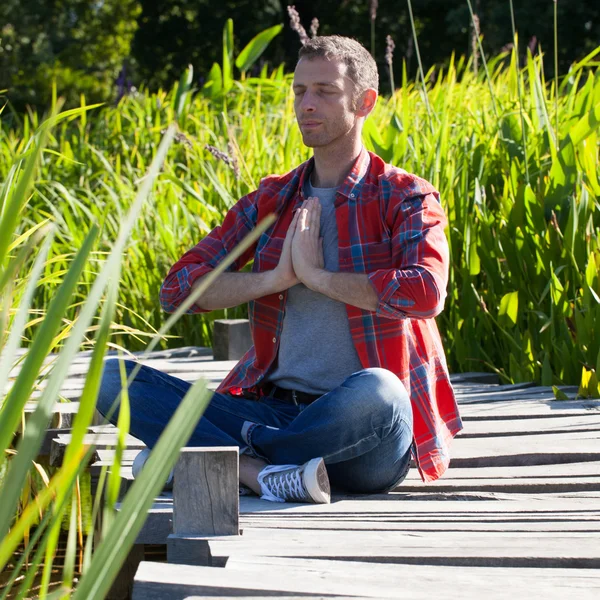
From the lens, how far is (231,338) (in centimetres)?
396

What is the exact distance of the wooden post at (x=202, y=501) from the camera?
182cm

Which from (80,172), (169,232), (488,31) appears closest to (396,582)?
Result: (169,232)

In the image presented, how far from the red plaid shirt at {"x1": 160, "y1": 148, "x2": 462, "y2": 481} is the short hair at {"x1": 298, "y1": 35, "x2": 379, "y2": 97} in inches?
6.9

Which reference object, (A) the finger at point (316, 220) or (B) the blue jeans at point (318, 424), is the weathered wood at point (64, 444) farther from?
(A) the finger at point (316, 220)

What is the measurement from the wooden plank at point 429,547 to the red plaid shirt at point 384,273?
48 centimetres

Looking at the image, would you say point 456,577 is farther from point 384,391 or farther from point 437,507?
point 384,391

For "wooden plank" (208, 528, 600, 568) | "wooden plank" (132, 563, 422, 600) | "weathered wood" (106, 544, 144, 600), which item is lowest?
"weathered wood" (106, 544, 144, 600)

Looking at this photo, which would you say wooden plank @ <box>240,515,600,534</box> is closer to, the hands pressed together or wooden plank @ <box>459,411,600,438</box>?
Answer: the hands pressed together

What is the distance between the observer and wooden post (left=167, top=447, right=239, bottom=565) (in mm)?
1817

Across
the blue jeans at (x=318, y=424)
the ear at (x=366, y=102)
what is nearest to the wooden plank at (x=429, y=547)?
the blue jeans at (x=318, y=424)

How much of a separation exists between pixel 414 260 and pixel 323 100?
17.9 inches

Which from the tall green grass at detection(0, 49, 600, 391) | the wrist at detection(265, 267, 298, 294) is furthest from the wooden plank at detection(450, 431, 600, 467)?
the tall green grass at detection(0, 49, 600, 391)

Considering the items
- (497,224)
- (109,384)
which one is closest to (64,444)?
(109,384)

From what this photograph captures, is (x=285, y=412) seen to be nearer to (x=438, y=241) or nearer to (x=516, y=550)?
(x=438, y=241)
